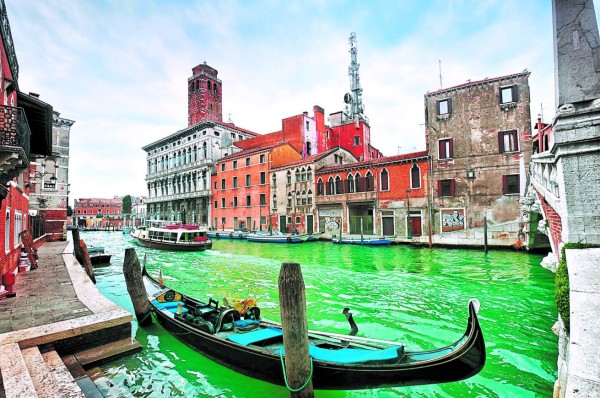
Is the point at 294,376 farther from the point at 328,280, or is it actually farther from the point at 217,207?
the point at 217,207

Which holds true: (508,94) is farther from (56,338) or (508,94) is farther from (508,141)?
(56,338)

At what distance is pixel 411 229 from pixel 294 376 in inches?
741

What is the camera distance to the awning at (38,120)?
8.09 meters

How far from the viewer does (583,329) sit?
1894mm

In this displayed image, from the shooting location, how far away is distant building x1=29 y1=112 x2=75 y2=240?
68.0 feet

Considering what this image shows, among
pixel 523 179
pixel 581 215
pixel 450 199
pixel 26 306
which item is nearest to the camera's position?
pixel 581 215

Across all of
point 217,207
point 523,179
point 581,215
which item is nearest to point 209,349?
point 581,215

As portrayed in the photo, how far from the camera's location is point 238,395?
400 centimetres

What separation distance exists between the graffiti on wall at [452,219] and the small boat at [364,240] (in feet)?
11.1

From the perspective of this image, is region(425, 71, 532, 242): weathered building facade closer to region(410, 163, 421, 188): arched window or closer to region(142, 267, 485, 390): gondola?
region(410, 163, 421, 188): arched window

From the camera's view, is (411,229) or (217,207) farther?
(217,207)

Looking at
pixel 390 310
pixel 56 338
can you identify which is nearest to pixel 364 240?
pixel 390 310

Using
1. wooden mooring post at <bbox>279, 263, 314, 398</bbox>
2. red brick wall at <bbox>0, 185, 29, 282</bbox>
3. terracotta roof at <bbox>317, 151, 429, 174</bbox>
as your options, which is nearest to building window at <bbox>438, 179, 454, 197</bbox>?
terracotta roof at <bbox>317, 151, 429, 174</bbox>

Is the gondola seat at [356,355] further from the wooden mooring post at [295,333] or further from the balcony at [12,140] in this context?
the balcony at [12,140]
